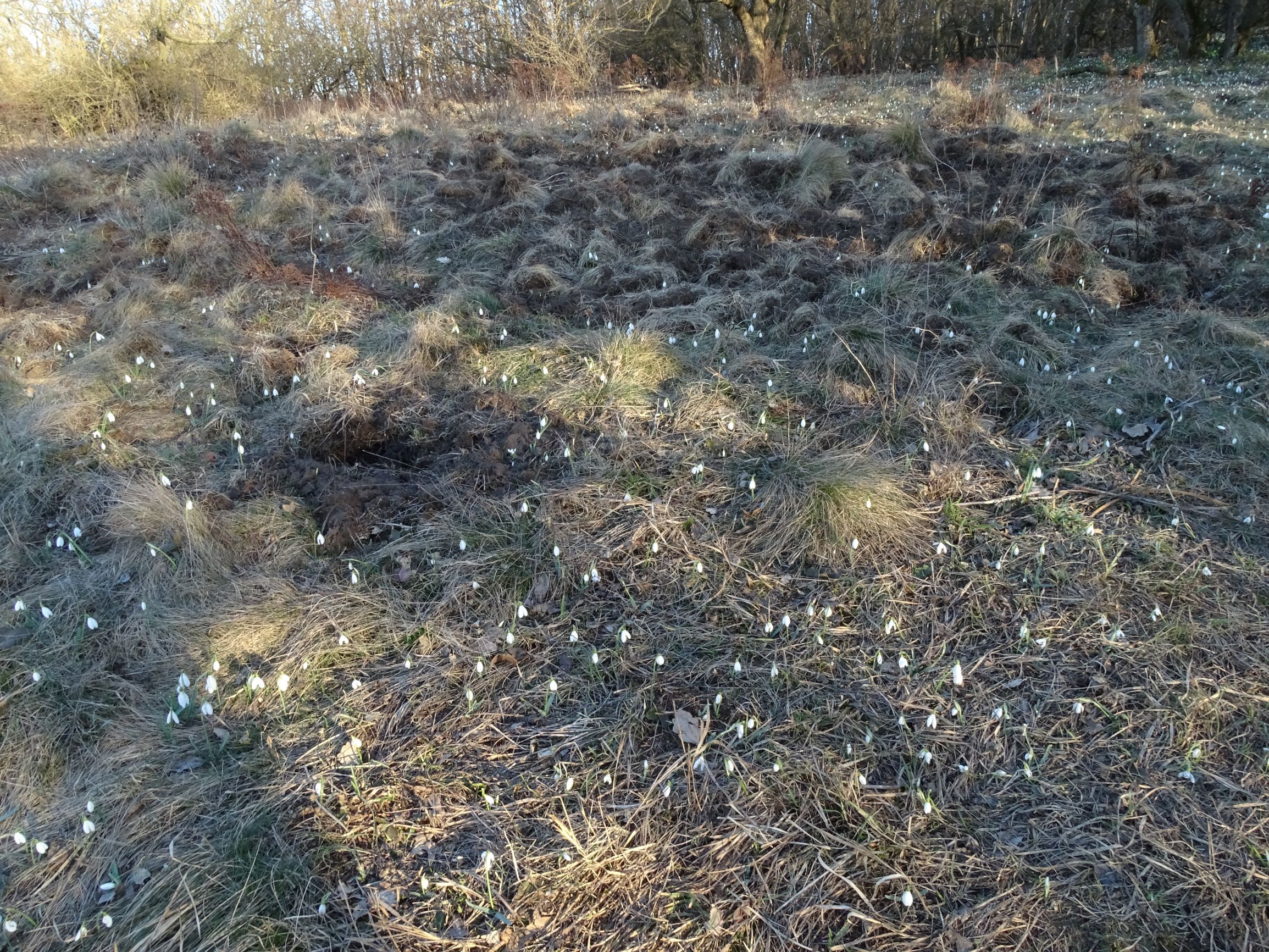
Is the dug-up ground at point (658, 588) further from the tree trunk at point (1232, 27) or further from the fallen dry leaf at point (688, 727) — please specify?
the tree trunk at point (1232, 27)

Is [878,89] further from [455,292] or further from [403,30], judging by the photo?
[403,30]

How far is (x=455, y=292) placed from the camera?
561cm

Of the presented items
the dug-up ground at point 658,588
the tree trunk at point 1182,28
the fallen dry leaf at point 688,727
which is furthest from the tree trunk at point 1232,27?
the fallen dry leaf at point 688,727

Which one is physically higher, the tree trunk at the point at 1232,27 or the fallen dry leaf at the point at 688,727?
the tree trunk at the point at 1232,27

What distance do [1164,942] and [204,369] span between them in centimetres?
532

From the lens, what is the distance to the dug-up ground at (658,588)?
2.26 meters

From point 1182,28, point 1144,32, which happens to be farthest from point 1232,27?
point 1144,32

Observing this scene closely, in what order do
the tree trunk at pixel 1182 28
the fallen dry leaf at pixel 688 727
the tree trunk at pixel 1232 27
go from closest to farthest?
1. the fallen dry leaf at pixel 688 727
2. the tree trunk at pixel 1232 27
3. the tree trunk at pixel 1182 28

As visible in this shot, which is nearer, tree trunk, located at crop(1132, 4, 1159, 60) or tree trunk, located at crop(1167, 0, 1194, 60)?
tree trunk, located at crop(1167, 0, 1194, 60)

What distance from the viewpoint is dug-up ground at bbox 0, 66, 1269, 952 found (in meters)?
2.26

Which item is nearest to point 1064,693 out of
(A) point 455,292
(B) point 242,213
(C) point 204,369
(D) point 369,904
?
(D) point 369,904

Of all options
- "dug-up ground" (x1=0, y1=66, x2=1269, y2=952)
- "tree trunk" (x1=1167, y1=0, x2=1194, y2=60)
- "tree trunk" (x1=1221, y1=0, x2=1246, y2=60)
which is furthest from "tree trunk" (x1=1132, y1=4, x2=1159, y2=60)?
"dug-up ground" (x1=0, y1=66, x2=1269, y2=952)

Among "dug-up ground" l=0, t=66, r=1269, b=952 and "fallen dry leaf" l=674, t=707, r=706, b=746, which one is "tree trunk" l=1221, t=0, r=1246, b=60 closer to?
"dug-up ground" l=0, t=66, r=1269, b=952

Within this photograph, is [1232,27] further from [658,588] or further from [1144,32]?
[658,588]
